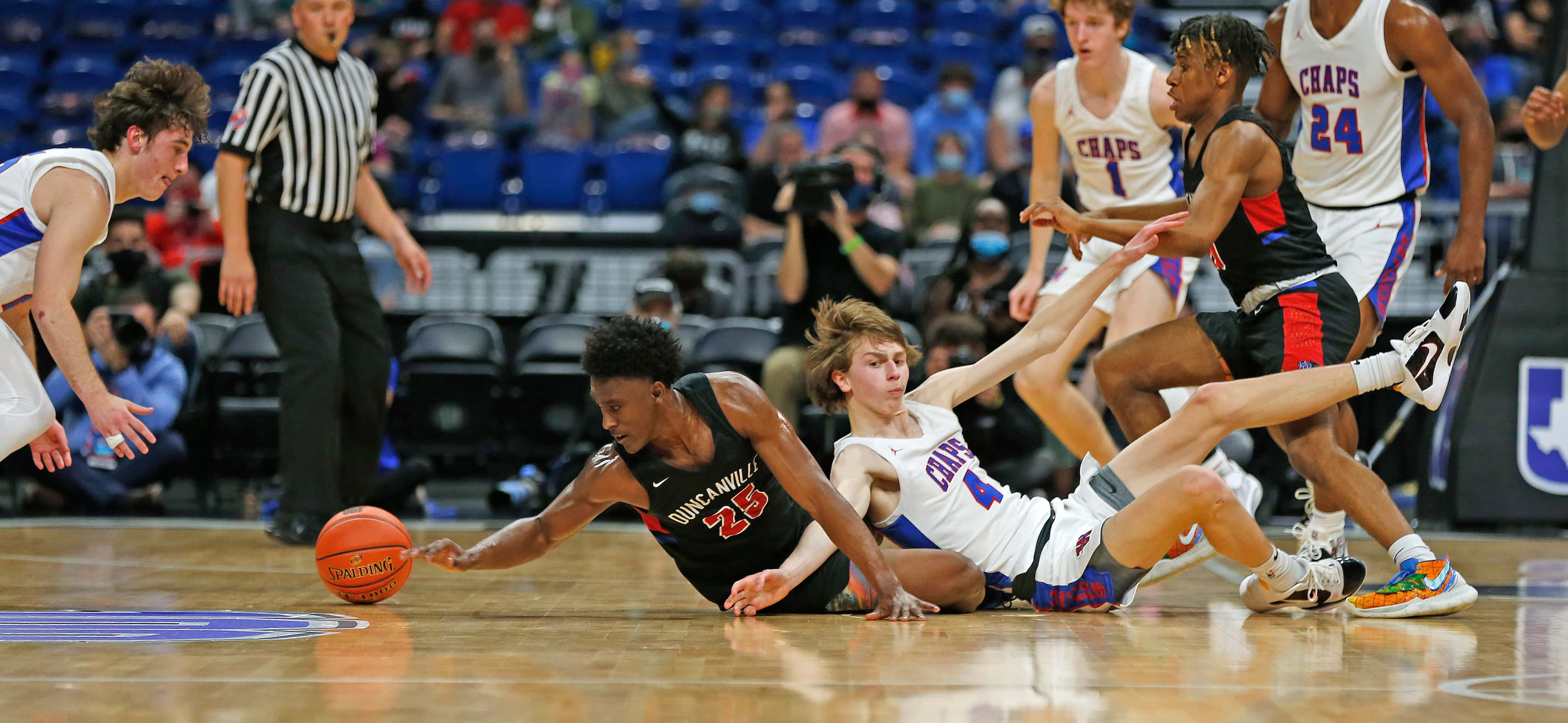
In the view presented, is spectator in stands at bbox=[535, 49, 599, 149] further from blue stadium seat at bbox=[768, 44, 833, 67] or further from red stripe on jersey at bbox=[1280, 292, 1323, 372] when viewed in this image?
red stripe on jersey at bbox=[1280, 292, 1323, 372]

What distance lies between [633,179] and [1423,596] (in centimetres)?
803

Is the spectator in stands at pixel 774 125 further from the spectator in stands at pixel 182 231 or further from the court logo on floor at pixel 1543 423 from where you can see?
the court logo on floor at pixel 1543 423

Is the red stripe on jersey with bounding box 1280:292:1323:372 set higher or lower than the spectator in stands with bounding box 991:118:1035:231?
lower

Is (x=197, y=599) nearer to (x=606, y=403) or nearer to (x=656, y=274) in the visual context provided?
(x=606, y=403)

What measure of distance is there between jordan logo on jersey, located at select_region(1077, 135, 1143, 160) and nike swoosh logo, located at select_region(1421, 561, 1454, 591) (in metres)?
2.02

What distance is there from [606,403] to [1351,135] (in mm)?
2662

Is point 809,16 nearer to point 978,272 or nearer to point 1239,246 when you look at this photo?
point 978,272

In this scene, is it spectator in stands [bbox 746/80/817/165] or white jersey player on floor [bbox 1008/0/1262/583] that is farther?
spectator in stands [bbox 746/80/817/165]

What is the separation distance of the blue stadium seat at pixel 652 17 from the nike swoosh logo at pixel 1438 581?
11.1 metres

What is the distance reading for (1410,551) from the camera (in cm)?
415

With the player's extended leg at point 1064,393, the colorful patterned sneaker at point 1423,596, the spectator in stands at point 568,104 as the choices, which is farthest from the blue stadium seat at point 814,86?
the colorful patterned sneaker at point 1423,596

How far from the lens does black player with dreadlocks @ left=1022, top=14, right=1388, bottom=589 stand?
4133mm

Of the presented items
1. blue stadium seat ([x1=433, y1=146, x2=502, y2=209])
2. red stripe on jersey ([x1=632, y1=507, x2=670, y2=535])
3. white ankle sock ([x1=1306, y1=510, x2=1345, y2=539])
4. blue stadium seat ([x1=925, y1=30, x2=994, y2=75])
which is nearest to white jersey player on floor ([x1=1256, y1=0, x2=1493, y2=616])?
white ankle sock ([x1=1306, y1=510, x2=1345, y2=539])

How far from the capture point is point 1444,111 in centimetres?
468
